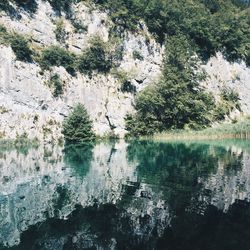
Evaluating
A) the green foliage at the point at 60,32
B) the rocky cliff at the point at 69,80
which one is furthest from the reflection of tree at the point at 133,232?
the green foliage at the point at 60,32

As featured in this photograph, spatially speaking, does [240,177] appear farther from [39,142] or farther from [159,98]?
[159,98]

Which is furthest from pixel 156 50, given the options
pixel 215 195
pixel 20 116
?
pixel 215 195

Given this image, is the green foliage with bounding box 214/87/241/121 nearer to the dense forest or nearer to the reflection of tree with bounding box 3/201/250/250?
the dense forest

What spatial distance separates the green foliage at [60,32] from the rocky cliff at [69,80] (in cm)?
45

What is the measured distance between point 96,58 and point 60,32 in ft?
23.3

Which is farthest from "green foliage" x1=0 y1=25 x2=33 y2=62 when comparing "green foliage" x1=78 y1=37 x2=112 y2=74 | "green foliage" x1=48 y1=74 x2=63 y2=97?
"green foliage" x1=78 y1=37 x2=112 y2=74

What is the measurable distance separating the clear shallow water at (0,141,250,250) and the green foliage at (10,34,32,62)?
33898 mm

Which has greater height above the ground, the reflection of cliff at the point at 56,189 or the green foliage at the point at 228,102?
the green foliage at the point at 228,102

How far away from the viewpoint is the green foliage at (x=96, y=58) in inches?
2783

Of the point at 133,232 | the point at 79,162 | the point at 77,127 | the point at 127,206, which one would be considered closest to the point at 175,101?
the point at 77,127

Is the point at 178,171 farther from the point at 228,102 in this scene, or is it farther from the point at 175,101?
the point at 228,102

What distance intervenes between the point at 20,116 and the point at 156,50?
101ft

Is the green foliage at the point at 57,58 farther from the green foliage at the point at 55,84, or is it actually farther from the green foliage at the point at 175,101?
the green foliage at the point at 175,101

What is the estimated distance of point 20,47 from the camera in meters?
63.4
